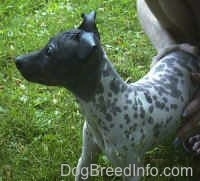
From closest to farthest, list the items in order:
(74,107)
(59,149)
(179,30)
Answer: (179,30) < (59,149) < (74,107)

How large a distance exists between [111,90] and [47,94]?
37.2 inches

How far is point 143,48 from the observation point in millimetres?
2746

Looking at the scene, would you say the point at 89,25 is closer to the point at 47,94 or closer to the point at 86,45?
the point at 86,45

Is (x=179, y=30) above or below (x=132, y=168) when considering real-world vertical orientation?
above

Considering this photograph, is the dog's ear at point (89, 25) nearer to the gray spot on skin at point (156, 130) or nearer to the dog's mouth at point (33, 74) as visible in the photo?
the dog's mouth at point (33, 74)

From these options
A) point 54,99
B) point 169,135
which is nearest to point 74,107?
point 54,99

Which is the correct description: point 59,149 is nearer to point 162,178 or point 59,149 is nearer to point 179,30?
point 162,178

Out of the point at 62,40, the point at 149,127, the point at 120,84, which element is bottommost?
the point at 149,127

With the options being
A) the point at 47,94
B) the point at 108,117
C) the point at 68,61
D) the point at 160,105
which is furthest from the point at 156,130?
the point at 47,94

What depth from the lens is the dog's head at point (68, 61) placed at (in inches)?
53.3

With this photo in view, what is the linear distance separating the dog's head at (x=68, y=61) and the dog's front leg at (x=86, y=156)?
0.24 m

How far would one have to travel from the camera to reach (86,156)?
1.66 m

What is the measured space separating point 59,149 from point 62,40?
0.71m

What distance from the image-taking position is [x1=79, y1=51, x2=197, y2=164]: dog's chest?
1.46m
